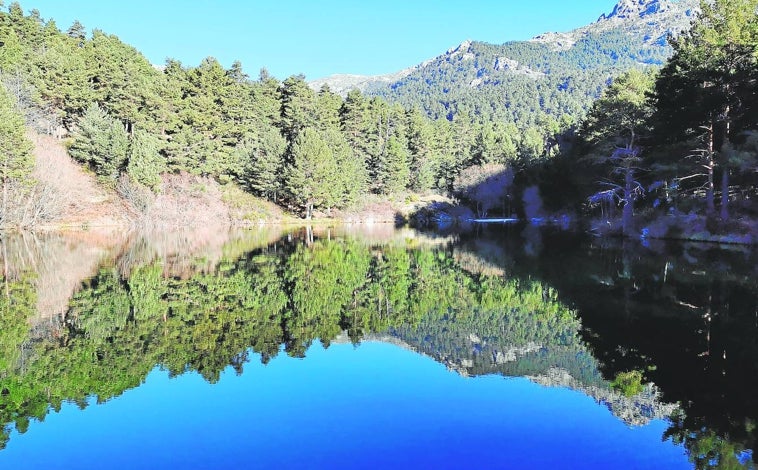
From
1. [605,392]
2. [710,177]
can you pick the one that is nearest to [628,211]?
[710,177]

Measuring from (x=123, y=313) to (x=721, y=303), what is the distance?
49.7ft

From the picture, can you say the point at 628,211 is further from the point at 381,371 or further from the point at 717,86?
the point at 381,371

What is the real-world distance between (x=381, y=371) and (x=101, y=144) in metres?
52.8

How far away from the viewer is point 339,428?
285 inches

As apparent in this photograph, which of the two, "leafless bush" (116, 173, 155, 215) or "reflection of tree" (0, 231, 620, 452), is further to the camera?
"leafless bush" (116, 173, 155, 215)

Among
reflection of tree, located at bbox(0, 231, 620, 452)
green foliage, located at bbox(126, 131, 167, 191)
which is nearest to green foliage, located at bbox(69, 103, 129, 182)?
green foliage, located at bbox(126, 131, 167, 191)

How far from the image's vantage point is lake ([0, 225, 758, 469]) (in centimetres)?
660

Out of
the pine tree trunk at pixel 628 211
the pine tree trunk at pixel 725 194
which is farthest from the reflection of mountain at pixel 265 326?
the pine tree trunk at pixel 628 211

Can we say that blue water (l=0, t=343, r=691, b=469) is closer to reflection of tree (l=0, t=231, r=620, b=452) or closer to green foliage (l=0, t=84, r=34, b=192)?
reflection of tree (l=0, t=231, r=620, b=452)

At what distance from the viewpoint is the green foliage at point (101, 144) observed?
2112 inches

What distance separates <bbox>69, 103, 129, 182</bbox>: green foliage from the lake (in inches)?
1485

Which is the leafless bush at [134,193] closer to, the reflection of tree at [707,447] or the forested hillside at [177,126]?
the forested hillside at [177,126]

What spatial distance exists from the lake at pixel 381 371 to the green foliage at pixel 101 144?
37.7m

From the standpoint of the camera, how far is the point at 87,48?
69875 millimetres
